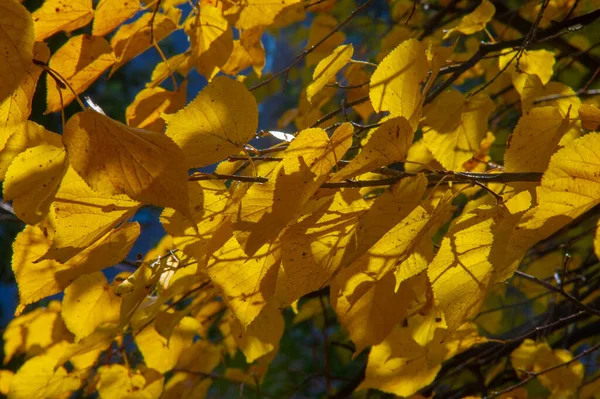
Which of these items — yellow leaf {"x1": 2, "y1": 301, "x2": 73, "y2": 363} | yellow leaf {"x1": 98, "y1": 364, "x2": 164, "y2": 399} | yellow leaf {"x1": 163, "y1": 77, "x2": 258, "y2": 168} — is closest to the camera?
yellow leaf {"x1": 163, "y1": 77, "x2": 258, "y2": 168}

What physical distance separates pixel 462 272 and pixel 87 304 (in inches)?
22.7

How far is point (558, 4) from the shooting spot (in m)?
1.20

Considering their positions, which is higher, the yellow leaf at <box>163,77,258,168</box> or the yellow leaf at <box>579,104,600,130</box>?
the yellow leaf at <box>163,77,258,168</box>

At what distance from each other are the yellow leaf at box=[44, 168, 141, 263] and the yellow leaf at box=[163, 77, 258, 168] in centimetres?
7

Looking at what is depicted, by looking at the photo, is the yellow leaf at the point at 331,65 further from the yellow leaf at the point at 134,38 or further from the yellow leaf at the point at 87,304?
the yellow leaf at the point at 87,304

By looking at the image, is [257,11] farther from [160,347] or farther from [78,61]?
[160,347]

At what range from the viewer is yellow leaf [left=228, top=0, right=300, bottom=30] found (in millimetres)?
838

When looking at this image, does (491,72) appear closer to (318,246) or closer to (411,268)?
(411,268)

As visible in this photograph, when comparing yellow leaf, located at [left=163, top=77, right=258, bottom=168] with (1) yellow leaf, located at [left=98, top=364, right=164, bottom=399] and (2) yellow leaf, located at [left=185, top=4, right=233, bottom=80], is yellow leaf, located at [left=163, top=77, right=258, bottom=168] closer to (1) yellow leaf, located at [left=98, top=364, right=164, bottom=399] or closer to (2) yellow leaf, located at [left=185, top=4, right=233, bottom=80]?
(2) yellow leaf, located at [left=185, top=4, right=233, bottom=80]

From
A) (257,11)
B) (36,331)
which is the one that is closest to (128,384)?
(36,331)

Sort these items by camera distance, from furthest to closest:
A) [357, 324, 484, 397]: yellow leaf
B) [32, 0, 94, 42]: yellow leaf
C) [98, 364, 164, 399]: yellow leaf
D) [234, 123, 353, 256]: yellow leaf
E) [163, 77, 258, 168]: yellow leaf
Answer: [98, 364, 164, 399]: yellow leaf → [357, 324, 484, 397]: yellow leaf → [32, 0, 94, 42]: yellow leaf → [163, 77, 258, 168]: yellow leaf → [234, 123, 353, 256]: yellow leaf

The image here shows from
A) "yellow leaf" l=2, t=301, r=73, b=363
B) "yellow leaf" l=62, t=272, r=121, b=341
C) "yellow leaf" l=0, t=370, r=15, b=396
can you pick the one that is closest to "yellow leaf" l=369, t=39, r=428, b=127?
"yellow leaf" l=62, t=272, r=121, b=341

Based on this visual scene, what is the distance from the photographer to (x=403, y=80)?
1.91 ft

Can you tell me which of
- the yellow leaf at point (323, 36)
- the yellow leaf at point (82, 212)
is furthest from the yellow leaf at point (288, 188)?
the yellow leaf at point (323, 36)
